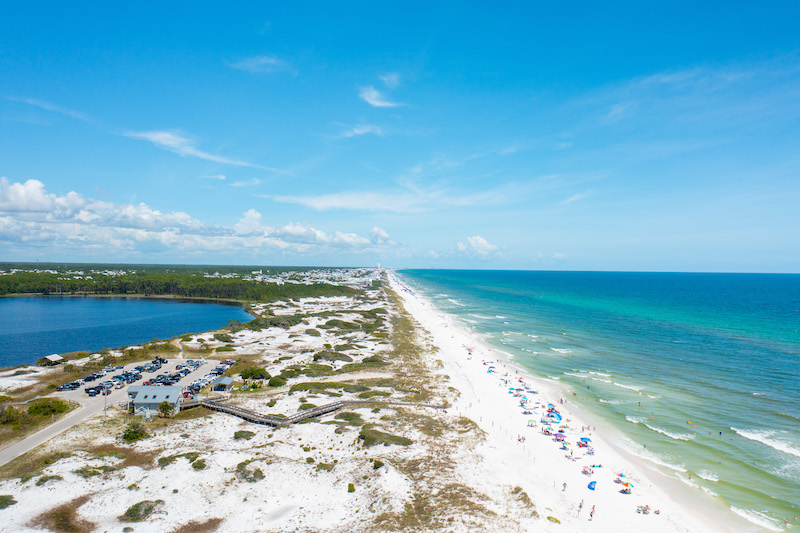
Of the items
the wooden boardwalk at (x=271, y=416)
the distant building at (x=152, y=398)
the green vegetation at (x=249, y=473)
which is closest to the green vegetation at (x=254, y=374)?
the wooden boardwalk at (x=271, y=416)

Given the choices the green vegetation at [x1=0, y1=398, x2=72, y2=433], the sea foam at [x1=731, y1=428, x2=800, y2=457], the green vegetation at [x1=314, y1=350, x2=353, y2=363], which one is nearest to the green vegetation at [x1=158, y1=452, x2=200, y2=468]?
the green vegetation at [x1=0, y1=398, x2=72, y2=433]

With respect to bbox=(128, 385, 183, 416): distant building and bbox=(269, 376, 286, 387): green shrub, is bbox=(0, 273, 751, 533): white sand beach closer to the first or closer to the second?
bbox=(269, 376, 286, 387): green shrub

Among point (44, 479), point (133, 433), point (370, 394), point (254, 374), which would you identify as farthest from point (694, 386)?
point (44, 479)

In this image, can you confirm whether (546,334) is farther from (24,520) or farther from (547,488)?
(24,520)

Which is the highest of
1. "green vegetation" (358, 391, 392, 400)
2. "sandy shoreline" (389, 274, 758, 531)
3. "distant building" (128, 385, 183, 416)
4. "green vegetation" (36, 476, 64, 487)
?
"distant building" (128, 385, 183, 416)

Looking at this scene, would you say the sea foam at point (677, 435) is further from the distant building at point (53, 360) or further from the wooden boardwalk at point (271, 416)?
the distant building at point (53, 360)

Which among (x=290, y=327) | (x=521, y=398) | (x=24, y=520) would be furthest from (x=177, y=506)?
(x=290, y=327)
